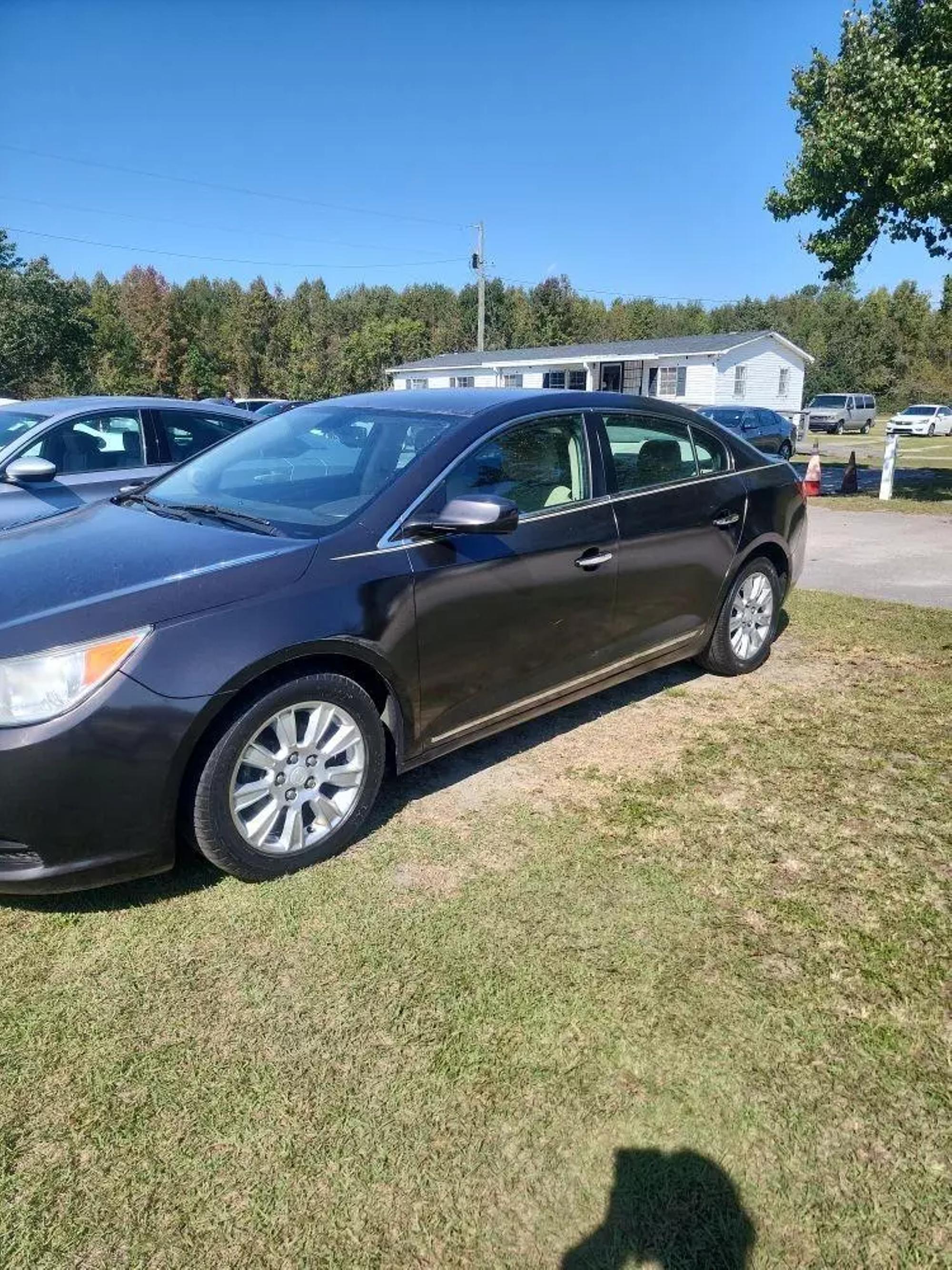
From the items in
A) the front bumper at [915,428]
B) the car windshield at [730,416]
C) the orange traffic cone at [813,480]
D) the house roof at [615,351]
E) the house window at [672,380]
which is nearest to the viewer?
the orange traffic cone at [813,480]

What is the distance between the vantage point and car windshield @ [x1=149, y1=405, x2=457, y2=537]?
133 inches

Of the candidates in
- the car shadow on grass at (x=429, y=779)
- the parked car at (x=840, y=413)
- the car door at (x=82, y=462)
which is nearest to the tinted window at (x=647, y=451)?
the car shadow on grass at (x=429, y=779)

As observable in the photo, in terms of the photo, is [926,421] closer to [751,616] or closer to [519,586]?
[751,616]

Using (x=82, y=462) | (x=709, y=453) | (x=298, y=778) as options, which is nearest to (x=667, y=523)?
(x=709, y=453)

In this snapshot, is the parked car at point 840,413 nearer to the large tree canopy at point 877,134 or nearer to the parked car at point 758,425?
the parked car at point 758,425

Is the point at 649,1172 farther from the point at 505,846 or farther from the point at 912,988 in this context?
the point at 505,846

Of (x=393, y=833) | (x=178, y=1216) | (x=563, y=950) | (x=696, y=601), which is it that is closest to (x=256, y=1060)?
(x=178, y=1216)

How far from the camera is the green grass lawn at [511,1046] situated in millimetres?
1837

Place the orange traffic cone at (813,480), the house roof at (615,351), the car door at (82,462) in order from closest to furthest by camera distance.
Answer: the car door at (82,462)
the orange traffic cone at (813,480)
the house roof at (615,351)

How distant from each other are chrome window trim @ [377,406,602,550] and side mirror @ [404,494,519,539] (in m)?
0.04

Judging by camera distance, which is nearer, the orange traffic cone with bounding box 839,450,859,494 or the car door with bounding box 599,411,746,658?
the car door with bounding box 599,411,746,658

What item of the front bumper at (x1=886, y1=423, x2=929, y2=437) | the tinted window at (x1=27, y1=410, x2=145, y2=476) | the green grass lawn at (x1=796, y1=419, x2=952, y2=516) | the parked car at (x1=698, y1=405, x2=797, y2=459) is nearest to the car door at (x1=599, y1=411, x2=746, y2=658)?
the tinted window at (x1=27, y1=410, x2=145, y2=476)

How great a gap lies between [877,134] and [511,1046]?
14533 millimetres

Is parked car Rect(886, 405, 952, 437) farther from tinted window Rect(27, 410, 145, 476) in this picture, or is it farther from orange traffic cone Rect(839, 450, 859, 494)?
tinted window Rect(27, 410, 145, 476)
